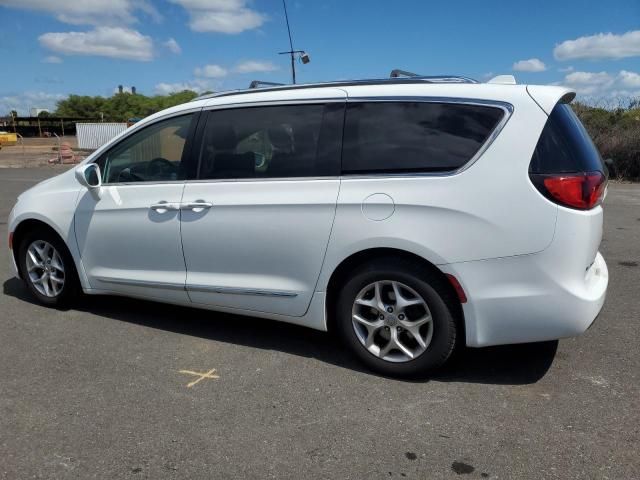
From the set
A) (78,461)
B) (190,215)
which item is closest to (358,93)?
(190,215)

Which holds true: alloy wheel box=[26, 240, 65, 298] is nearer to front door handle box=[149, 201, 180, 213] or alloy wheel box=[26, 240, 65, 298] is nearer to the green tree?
front door handle box=[149, 201, 180, 213]

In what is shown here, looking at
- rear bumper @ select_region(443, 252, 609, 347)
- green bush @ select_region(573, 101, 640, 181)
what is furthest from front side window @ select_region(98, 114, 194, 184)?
green bush @ select_region(573, 101, 640, 181)

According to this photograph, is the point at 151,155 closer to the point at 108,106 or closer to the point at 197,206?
the point at 197,206

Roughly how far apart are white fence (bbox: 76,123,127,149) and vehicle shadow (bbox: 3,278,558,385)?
81.4ft

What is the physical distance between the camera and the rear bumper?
320cm

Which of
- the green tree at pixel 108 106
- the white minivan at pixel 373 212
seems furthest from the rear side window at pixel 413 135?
the green tree at pixel 108 106

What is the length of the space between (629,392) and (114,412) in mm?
2957

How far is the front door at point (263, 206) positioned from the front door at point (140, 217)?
0.47 feet

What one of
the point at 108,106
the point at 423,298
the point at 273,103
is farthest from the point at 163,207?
the point at 108,106

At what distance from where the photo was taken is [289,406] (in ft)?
10.9

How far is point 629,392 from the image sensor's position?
3402 millimetres

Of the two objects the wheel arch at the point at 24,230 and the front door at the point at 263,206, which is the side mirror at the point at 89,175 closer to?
the wheel arch at the point at 24,230

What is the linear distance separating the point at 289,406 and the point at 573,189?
6.50 ft

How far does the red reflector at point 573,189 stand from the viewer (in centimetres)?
317
